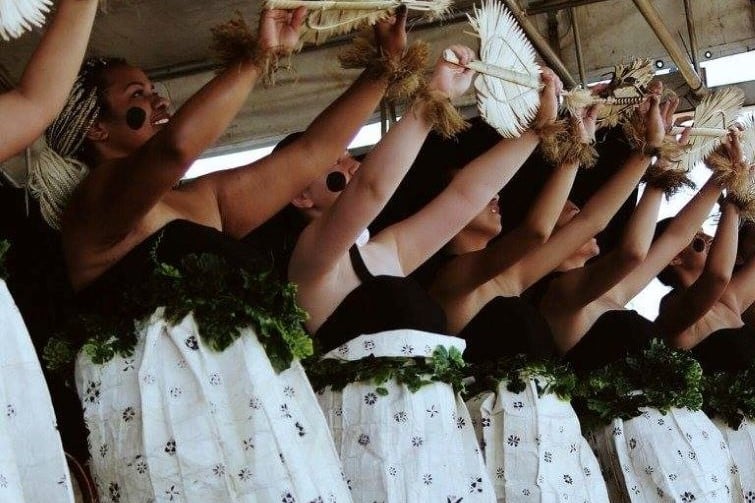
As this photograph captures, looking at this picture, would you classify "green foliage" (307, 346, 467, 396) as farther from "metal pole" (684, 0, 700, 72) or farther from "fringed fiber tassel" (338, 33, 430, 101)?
"metal pole" (684, 0, 700, 72)

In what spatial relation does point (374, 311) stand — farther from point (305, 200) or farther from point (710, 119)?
point (710, 119)

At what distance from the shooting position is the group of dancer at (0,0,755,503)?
2322 millimetres

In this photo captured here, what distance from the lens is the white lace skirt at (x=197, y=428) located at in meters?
2.31

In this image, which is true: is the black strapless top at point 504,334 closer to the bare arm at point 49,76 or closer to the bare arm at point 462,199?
the bare arm at point 462,199

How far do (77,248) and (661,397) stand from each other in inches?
76.9

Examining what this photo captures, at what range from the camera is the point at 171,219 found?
2547 millimetres

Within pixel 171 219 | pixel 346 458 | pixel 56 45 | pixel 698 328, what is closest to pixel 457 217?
pixel 346 458

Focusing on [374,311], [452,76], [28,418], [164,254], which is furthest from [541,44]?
[28,418]

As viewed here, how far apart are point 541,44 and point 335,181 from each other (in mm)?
1225

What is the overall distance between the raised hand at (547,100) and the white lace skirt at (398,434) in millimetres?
757

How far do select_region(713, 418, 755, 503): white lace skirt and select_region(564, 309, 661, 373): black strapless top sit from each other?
45 cm

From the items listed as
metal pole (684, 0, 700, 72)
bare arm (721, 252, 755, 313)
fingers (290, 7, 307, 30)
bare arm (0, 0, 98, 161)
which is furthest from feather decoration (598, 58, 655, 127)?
bare arm (0, 0, 98, 161)

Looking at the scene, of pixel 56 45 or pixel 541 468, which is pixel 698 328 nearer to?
pixel 541 468

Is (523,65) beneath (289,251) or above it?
above
